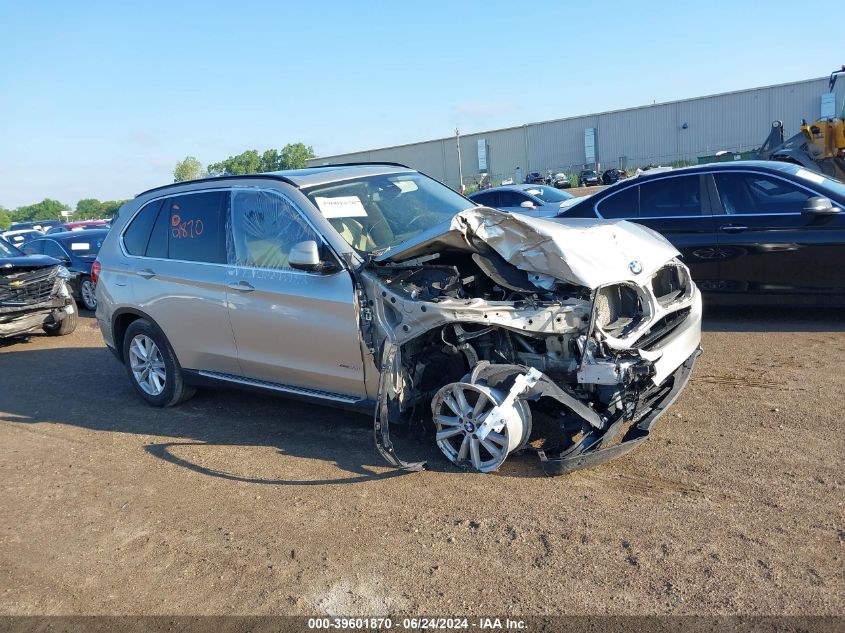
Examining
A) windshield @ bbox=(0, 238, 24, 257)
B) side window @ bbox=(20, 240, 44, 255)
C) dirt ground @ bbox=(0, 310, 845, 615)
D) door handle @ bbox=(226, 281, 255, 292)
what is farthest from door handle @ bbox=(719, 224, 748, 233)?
side window @ bbox=(20, 240, 44, 255)

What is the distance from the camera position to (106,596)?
3.62m

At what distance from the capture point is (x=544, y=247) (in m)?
4.32

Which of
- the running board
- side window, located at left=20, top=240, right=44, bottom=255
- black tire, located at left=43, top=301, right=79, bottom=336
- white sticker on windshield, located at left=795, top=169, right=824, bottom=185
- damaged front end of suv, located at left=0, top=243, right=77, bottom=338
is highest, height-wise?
white sticker on windshield, located at left=795, top=169, right=824, bottom=185

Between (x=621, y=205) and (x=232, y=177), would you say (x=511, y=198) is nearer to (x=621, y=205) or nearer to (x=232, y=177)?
(x=621, y=205)

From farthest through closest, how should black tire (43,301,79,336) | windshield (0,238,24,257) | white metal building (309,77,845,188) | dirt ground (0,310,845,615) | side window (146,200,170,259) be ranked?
white metal building (309,77,845,188) → windshield (0,238,24,257) → black tire (43,301,79,336) → side window (146,200,170,259) → dirt ground (0,310,845,615)

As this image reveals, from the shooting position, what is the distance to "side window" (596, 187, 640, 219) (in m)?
8.09

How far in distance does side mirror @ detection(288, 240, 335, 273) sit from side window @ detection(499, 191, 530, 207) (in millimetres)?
9897

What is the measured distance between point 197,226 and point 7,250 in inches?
275

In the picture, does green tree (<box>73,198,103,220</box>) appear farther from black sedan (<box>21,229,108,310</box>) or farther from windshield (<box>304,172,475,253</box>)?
windshield (<box>304,172,475,253</box>)

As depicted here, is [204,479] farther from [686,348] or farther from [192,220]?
[686,348]

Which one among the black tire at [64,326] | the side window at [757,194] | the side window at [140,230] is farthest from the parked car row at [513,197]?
the side window at [140,230]

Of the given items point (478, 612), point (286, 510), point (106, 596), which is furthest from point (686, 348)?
point (106, 596)

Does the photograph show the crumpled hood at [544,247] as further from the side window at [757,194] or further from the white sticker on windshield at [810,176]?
the white sticker on windshield at [810,176]

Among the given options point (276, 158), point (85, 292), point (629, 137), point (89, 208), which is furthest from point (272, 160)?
point (85, 292)
